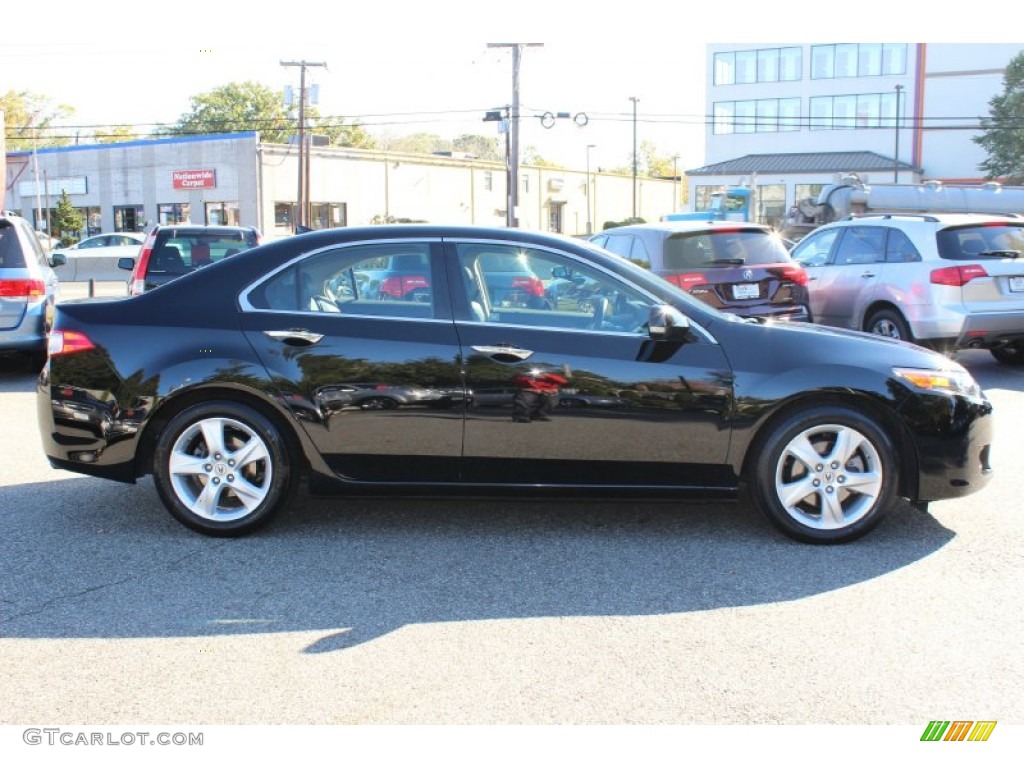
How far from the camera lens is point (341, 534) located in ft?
18.4

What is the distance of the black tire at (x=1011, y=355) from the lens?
12.4 metres

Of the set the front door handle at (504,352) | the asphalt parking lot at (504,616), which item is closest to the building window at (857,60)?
the asphalt parking lot at (504,616)

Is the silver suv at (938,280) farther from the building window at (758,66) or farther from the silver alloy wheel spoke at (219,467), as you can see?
the building window at (758,66)

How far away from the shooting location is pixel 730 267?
10688mm

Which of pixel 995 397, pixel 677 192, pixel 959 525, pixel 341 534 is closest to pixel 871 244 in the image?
pixel 995 397

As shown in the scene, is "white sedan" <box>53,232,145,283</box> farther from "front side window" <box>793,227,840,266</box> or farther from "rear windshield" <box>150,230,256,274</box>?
"front side window" <box>793,227,840,266</box>

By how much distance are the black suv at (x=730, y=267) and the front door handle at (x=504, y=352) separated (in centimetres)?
554

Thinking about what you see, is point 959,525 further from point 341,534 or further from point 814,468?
point 341,534

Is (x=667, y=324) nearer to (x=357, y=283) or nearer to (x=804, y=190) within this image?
(x=357, y=283)

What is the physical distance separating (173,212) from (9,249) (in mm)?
46562

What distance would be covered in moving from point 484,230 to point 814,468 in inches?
83.3

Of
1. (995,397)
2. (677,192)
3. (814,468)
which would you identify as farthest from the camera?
(677,192)

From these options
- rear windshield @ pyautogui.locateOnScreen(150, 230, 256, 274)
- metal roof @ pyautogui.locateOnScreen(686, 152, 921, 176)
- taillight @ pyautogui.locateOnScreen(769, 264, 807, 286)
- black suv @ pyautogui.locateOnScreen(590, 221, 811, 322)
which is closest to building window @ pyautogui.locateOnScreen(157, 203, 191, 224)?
metal roof @ pyautogui.locateOnScreen(686, 152, 921, 176)

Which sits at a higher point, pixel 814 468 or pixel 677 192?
pixel 677 192
